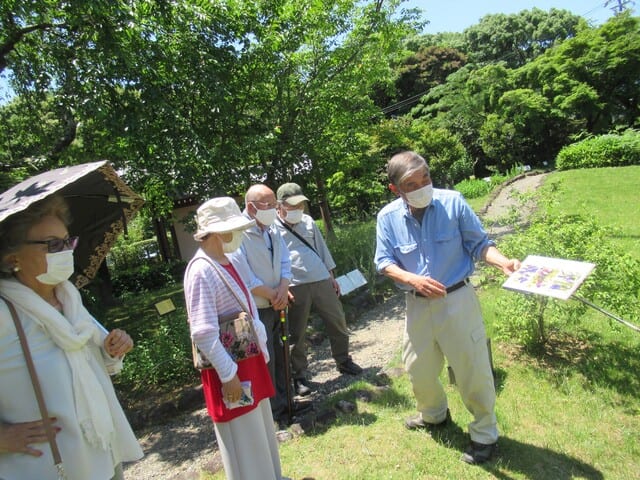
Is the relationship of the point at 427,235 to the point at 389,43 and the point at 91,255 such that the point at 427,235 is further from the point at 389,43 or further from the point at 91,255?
the point at 389,43

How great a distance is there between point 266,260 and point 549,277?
2.12m

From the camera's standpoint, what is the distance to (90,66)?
5.55 m

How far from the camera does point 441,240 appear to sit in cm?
284

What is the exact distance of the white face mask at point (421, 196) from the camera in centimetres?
281

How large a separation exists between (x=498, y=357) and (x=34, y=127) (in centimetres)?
801

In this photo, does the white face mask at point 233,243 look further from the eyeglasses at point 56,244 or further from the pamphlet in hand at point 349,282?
the pamphlet in hand at point 349,282

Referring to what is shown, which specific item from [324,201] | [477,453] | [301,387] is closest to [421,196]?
[477,453]

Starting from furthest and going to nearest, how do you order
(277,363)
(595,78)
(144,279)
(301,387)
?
(595,78), (144,279), (301,387), (277,363)

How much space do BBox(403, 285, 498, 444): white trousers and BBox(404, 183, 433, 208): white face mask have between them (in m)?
0.61

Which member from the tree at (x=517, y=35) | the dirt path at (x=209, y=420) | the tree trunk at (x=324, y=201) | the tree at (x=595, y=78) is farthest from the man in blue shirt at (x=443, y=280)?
the tree at (x=517, y=35)

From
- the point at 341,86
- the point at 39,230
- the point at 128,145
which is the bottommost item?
the point at 39,230

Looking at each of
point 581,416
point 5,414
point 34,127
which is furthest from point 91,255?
point 34,127

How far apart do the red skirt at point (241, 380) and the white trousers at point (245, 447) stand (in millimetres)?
53

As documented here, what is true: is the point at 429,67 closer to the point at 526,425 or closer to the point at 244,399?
the point at 526,425
